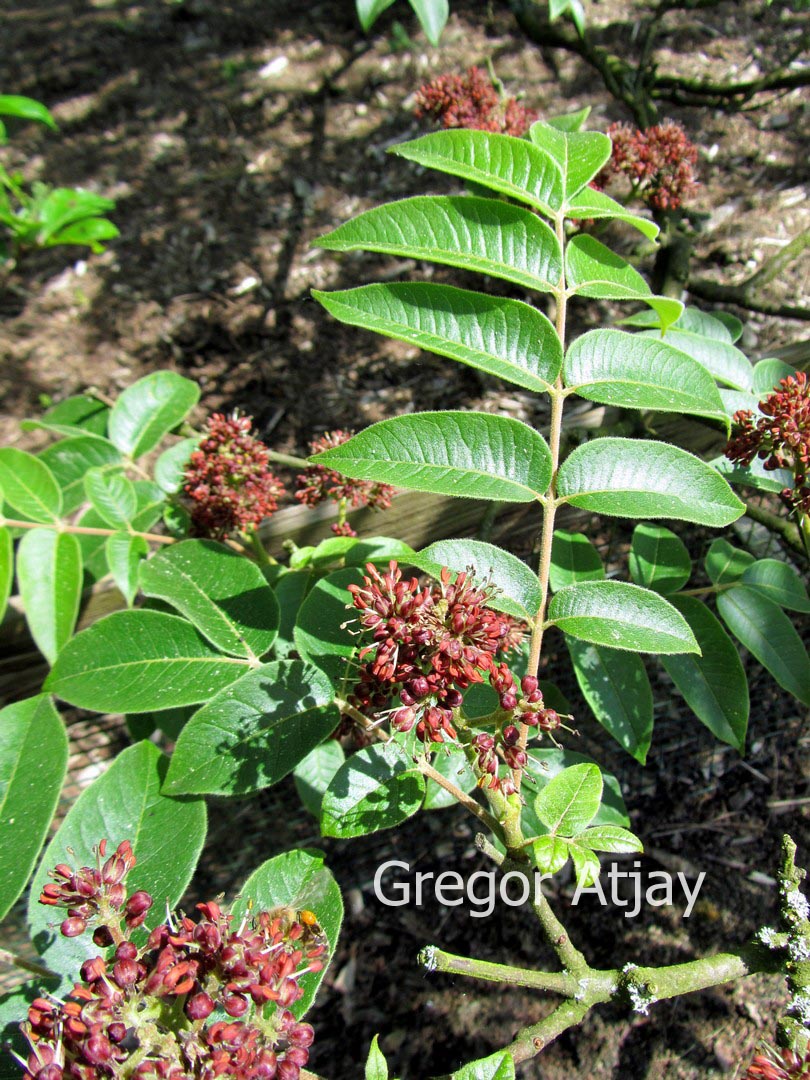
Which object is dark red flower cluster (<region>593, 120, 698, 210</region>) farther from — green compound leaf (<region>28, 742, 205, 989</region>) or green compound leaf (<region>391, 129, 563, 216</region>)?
green compound leaf (<region>28, 742, 205, 989</region>)

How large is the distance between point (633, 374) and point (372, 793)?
2.55ft

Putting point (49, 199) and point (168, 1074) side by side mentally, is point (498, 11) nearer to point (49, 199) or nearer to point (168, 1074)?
point (49, 199)

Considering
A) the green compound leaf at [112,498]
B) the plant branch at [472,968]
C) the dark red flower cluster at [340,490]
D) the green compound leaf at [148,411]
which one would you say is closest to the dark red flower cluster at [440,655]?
the plant branch at [472,968]

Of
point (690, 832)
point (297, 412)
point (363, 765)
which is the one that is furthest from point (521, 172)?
point (297, 412)

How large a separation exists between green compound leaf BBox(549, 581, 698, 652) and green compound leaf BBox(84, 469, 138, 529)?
1.07 m

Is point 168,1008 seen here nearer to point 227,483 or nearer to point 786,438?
point 227,483

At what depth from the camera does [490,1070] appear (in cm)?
95

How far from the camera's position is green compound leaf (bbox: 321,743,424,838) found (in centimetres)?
112

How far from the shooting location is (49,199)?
315 centimetres

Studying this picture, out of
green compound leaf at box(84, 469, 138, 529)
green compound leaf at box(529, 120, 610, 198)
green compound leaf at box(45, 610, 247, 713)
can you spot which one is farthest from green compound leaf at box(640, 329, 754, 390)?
green compound leaf at box(84, 469, 138, 529)

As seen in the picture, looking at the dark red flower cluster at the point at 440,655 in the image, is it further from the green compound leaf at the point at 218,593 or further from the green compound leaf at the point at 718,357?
the green compound leaf at the point at 718,357

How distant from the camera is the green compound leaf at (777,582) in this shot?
155cm

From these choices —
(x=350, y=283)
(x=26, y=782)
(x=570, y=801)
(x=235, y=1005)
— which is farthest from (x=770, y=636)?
(x=350, y=283)

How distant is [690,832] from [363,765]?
1474mm
